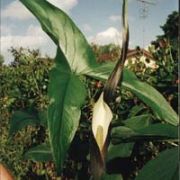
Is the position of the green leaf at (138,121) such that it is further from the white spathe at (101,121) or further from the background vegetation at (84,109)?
the white spathe at (101,121)


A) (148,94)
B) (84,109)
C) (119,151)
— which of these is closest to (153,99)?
(148,94)

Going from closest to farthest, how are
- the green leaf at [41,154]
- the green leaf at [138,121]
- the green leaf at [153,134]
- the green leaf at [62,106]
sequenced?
the green leaf at [62,106] → the green leaf at [153,134] → the green leaf at [138,121] → the green leaf at [41,154]

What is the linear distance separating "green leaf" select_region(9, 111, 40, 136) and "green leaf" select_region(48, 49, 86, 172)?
289 mm

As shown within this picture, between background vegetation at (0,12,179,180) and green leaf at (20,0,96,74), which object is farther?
background vegetation at (0,12,179,180)

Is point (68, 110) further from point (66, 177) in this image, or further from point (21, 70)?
point (21, 70)

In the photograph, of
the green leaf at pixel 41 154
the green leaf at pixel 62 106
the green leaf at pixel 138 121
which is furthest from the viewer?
the green leaf at pixel 41 154

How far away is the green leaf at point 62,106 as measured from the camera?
19.8 inches

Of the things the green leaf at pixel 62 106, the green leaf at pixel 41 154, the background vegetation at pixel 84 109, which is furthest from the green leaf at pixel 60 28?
the green leaf at pixel 41 154

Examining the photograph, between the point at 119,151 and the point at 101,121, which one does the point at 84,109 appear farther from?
the point at 101,121

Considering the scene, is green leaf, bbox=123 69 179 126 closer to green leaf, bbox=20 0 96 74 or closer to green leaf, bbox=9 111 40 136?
green leaf, bbox=20 0 96 74

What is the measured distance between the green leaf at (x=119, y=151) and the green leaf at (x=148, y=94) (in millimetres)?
258

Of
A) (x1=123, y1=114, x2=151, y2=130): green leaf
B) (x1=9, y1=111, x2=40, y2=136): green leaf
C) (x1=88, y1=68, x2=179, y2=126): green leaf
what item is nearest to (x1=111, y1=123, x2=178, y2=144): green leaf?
(x1=88, y1=68, x2=179, y2=126): green leaf

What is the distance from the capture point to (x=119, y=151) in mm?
830

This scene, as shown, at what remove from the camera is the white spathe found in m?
0.56
